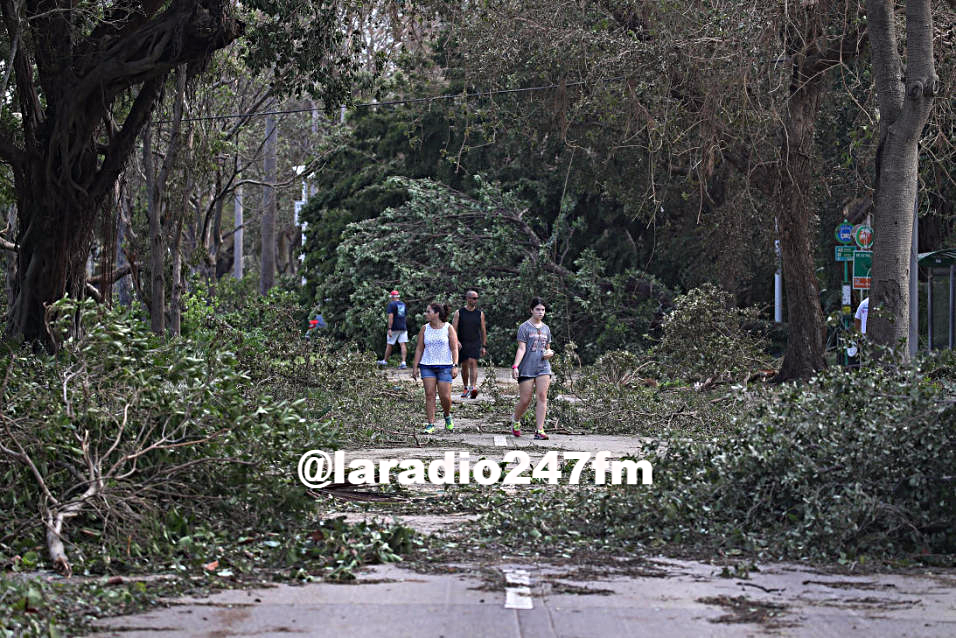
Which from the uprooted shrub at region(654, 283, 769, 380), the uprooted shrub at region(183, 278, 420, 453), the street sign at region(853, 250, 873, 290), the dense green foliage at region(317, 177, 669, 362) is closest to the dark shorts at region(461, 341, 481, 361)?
the uprooted shrub at region(183, 278, 420, 453)

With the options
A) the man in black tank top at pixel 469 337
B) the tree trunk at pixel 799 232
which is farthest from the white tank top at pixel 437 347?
the tree trunk at pixel 799 232

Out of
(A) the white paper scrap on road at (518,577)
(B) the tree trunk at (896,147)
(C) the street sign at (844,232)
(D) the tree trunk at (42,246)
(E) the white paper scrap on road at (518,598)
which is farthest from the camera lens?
(C) the street sign at (844,232)

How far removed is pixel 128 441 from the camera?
769 cm

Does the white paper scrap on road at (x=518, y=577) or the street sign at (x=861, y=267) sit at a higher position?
the street sign at (x=861, y=267)

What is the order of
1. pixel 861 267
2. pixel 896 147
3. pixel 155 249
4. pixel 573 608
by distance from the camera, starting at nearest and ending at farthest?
pixel 573 608, pixel 896 147, pixel 155 249, pixel 861 267

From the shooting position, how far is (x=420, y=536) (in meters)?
7.76

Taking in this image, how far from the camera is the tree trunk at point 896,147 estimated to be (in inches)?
460

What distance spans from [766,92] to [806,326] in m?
4.44

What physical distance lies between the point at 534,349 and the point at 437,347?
127 centimetres

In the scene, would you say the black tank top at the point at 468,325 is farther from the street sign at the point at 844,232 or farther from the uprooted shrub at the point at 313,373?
the street sign at the point at 844,232

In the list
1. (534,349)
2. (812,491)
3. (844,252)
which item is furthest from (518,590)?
(844,252)

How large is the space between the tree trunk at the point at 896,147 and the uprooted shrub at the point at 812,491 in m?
2.89

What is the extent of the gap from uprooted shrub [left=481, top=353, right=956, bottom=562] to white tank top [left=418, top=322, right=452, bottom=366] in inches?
231

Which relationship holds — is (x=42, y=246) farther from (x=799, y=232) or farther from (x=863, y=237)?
(x=863, y=237)
